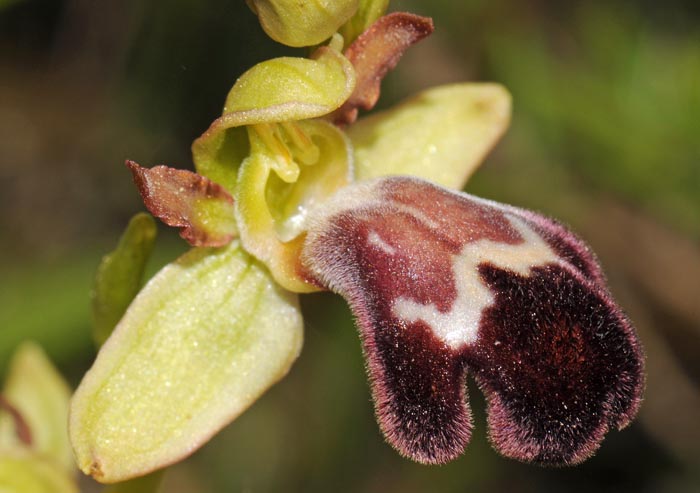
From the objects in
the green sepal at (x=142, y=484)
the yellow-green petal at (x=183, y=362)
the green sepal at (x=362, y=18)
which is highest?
the green sepal at (x=362, y=18)

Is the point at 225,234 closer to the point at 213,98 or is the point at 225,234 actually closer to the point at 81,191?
the point at 213,98

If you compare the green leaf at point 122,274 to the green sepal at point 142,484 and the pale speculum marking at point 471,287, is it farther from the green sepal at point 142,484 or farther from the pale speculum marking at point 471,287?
the pale speculum marking at point 471,287

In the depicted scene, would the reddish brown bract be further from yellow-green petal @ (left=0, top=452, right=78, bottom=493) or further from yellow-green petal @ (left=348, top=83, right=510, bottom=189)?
yellow-green petal @ (left=0, top=452, right=78, bottom=493)

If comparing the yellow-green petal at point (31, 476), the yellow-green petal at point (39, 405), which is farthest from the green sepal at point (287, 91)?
the yellow-green petal at point (39, 405)

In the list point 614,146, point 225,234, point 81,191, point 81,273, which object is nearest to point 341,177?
point 225,234

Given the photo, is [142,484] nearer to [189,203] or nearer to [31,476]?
[31,476]

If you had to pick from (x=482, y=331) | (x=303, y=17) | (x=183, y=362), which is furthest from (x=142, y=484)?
(x=303, y=17)

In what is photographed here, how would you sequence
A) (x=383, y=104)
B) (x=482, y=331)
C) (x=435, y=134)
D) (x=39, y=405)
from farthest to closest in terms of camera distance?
(x=383, y=104)
(x=39, y=405)
(x=435, y=134)
(x=482, y=331)
